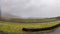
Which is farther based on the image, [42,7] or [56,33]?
[42,7]

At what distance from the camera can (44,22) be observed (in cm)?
41

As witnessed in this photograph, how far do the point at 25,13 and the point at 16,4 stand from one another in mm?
64

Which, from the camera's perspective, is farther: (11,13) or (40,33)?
(11,13)

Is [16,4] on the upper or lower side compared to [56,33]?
upper

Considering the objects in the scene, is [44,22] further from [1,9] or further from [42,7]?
[1,9]

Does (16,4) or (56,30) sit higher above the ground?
(16,4)

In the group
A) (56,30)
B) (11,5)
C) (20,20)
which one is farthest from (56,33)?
(11,5)

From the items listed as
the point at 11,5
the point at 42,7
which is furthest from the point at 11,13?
the point at 42,7

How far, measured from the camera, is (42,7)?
1.70 feet

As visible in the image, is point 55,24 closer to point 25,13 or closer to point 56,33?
point 56,33

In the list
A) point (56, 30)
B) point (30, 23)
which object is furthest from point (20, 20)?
point (56, 30)

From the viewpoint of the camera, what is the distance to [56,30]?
1.31 ft

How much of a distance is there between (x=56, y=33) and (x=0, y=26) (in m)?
0.22

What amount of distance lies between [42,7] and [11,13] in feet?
0.53
